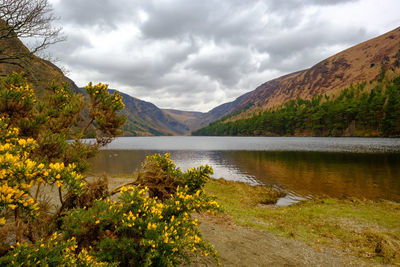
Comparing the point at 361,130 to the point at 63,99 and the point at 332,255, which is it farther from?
the point at 63,99

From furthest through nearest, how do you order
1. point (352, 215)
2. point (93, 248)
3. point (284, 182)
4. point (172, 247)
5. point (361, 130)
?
point (361, 130) < point (284, 182) < point (352, 215) < point (93, 248) < point (172, 247)

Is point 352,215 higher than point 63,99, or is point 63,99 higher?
point 63,99

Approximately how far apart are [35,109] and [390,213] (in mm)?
23715

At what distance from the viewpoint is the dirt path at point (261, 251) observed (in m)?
8.54

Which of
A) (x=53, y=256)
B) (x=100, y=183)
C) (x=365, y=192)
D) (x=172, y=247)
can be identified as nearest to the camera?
(x=53, y=256)

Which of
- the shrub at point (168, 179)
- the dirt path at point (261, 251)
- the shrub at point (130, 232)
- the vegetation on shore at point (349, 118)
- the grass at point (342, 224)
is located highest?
the vegetation on shore at point (349, 118)

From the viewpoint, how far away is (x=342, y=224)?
13.7 meters

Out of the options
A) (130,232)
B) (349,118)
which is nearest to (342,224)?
(130,232)

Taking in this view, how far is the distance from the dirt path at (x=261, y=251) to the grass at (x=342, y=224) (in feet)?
2.85

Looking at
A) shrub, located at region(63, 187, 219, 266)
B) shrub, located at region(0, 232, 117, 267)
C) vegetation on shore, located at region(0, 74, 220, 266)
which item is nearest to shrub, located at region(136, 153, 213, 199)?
vegetation on shore, located at region(0, 74, 220, 266)

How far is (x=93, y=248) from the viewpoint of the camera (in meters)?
4.99

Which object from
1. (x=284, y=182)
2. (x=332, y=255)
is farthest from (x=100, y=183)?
(x=284, y=182)

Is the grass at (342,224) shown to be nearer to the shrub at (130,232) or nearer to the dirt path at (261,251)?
the dirt path at (261,251)


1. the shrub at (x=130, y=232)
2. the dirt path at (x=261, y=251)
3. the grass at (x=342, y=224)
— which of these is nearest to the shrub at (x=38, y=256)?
the shrub at (x=130, y=232)
